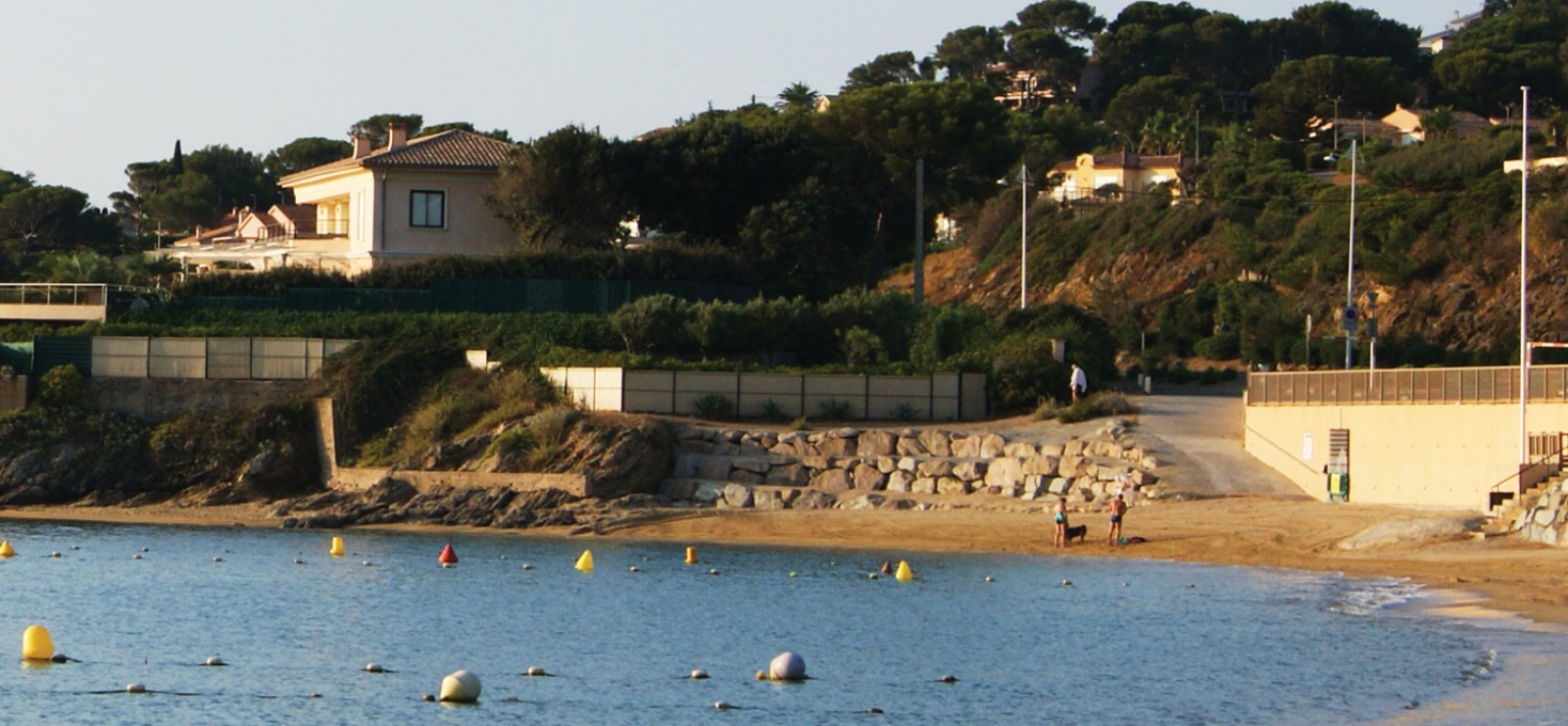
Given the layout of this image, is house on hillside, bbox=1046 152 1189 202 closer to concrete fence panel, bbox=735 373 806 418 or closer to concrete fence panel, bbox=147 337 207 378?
concrete fence panel, bbox=735 373 806 418

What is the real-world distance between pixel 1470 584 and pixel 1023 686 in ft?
36.4

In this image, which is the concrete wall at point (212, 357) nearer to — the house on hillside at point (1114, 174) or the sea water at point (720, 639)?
the sea water at point (720, 639)

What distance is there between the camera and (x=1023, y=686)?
81.3ft

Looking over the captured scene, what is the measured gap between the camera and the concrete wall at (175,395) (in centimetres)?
5478

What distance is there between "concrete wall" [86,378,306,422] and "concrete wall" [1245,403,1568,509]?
27695 millimetres

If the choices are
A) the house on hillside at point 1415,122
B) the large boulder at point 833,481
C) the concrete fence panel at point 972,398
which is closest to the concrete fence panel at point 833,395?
the concrete fence panel at point 972,398

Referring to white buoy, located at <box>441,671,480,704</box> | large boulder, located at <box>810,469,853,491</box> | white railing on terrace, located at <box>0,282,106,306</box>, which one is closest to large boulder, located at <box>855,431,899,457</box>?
large boulder, located at <box>810,469,853,491</box>

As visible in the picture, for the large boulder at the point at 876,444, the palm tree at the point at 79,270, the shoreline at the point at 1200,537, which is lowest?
the shoreline at the point at 1200,537

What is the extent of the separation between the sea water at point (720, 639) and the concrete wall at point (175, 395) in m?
12.5

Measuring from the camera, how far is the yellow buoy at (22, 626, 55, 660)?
26.5 meters

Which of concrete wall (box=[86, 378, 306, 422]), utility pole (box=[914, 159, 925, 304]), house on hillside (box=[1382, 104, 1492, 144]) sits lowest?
concrete wall (box=[86, 378, 306, 422])

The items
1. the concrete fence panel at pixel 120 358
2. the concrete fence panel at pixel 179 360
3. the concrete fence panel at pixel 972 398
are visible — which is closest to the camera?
the concrete fence panel at pixel 972 398

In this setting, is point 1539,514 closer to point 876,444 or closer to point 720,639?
point 720,639

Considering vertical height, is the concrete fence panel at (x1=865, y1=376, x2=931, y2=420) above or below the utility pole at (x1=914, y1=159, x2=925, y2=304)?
below
